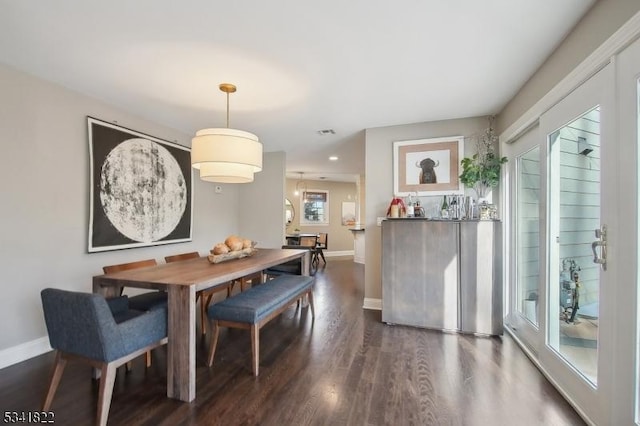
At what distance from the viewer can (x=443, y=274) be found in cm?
292

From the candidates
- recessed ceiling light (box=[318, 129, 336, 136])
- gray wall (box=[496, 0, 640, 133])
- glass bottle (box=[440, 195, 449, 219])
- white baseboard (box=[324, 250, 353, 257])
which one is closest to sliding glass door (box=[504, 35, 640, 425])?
gray wall (box=[496, 0, 640, 133])

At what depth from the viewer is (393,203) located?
3344mm

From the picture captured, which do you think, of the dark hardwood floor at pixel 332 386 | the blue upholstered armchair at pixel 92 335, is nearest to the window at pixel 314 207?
the dark hardwood floor at pixel 332 386

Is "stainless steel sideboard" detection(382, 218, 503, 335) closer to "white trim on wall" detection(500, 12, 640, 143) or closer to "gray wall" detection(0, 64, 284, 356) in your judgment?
"white trim on wall" detection(500, 12, 640, 143)

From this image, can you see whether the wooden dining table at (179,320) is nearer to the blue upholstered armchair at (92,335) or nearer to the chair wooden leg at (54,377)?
the blue upholstered armchair at (92,335)

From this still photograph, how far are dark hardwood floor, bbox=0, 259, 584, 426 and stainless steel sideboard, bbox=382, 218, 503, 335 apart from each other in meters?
0.22

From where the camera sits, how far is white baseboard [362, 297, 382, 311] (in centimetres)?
366

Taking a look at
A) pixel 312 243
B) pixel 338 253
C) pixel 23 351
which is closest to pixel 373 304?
pixel 23 351

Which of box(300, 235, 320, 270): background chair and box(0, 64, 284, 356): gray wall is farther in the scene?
box(300, 235, 320, 270): background chair

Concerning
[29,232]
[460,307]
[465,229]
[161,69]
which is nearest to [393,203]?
[465,229]

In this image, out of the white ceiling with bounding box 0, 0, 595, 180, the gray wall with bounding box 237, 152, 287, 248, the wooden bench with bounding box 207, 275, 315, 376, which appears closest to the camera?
the white ceiling with bounding box 0, 0, 595, 180

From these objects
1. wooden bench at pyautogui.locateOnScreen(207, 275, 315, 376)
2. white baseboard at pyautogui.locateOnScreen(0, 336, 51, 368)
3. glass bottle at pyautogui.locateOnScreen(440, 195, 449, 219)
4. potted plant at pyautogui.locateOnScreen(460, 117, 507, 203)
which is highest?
potted plant at pyautogui.locateOnScreen(460, 117, 507, 203)

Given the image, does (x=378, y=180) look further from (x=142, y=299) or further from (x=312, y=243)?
(x=312, y=243)

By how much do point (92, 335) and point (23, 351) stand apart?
1.53 metres
